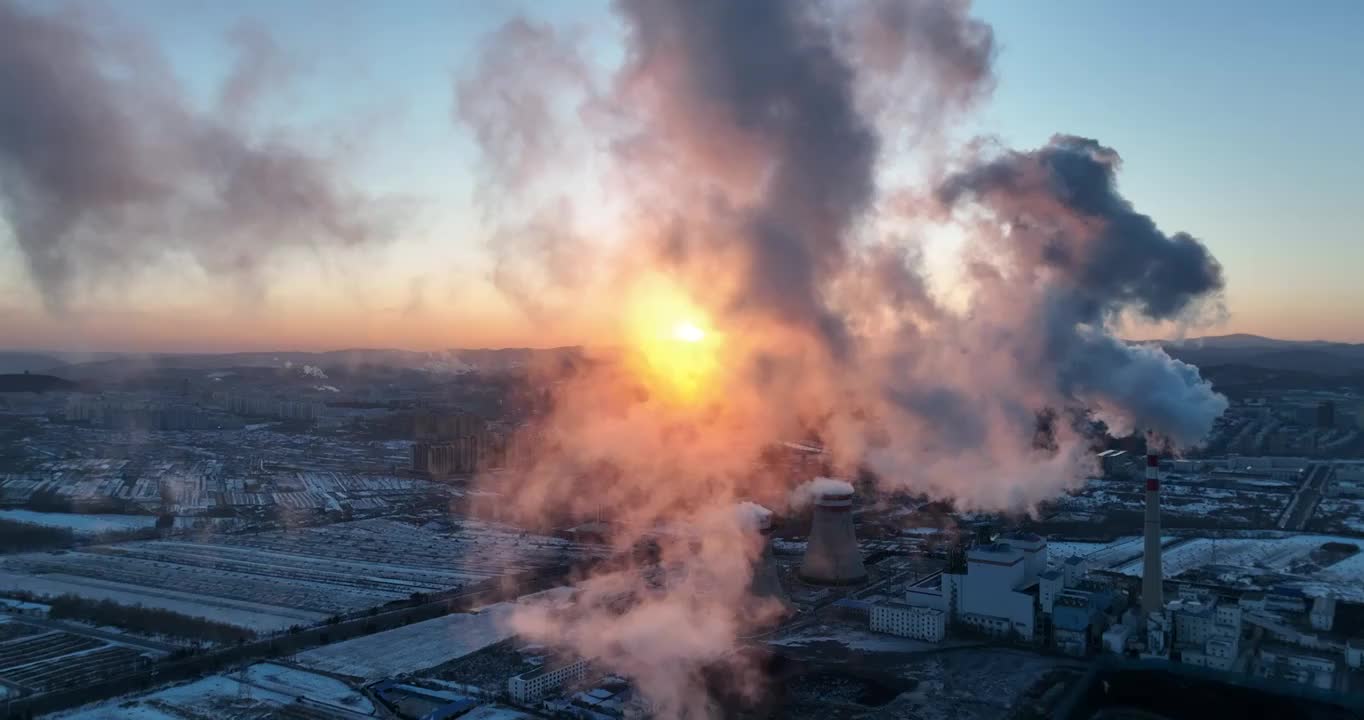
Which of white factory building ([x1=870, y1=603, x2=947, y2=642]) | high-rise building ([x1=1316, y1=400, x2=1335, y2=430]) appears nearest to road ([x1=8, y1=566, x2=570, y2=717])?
white factory building ([x1=870, y1=603, x2=947, y2=642])

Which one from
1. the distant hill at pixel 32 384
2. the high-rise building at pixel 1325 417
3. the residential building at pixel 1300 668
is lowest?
the residential building at pixel 1300 668

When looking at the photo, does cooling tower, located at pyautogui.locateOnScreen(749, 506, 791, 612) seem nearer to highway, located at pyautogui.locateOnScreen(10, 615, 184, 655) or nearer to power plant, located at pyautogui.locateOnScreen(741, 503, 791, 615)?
power plant, located at pyautogui.locateOnScreen(741, 503, 791, 615)

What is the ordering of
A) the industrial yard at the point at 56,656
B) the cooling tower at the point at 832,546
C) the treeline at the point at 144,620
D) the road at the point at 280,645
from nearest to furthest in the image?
the road at the point at 280,645, the industrial yard at the point at 56,656, the treeline at the point at 144,620, the cooling tower at the point at 832,546

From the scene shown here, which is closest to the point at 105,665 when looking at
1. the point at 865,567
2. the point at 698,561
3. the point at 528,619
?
the point at 528,619

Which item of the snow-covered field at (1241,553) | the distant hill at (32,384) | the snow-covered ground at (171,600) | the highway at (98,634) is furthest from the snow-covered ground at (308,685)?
the distant hill at (32,384)

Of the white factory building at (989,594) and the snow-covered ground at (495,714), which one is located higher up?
the white factory building at (989,594)

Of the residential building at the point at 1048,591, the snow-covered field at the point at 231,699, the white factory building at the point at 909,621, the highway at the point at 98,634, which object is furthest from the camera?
the residential building at the point at 1048,591

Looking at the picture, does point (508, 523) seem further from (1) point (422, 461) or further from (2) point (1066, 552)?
(2) point (1066, 552)

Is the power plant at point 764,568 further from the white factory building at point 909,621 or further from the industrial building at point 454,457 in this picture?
the industrial building at point 454,457
